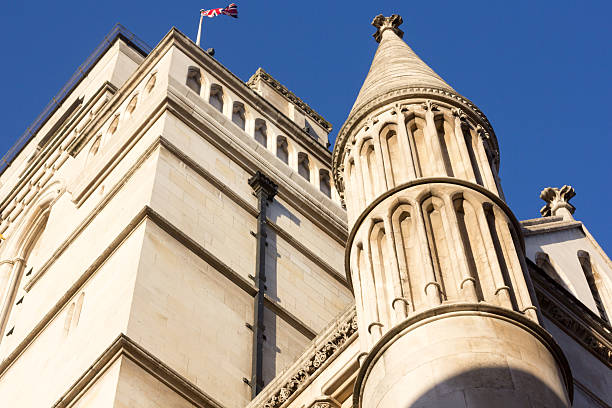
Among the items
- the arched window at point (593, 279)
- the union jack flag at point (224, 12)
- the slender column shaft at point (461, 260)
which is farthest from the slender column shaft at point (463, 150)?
the union jack flag at point (224, 12)

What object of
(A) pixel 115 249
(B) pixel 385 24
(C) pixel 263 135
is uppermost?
(C) pixel 263 135

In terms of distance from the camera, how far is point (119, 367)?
16625 mm

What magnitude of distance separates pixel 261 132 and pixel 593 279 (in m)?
11.8

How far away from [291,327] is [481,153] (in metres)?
8.37

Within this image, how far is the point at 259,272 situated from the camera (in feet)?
70.9

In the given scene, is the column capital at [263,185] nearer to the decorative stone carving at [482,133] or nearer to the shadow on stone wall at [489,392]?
the decorative stone carving at [482,133]

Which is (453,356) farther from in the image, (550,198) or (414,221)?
(550,198)

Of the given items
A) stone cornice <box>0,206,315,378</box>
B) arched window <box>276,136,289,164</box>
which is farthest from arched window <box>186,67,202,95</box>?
stone cornice <box>0,206,315,378</box>

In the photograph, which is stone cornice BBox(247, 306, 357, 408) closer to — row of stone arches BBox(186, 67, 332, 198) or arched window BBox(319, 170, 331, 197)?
row of stone arches BBox(186, 67, 332, 198)

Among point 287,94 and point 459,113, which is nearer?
point 459,113

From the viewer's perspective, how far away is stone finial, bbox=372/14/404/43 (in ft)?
59.0

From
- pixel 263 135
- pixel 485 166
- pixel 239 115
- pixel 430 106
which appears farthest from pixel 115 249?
pixel 485 166

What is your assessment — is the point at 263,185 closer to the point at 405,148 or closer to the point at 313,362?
the point at 313,362

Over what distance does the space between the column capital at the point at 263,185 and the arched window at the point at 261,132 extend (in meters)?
2.98
